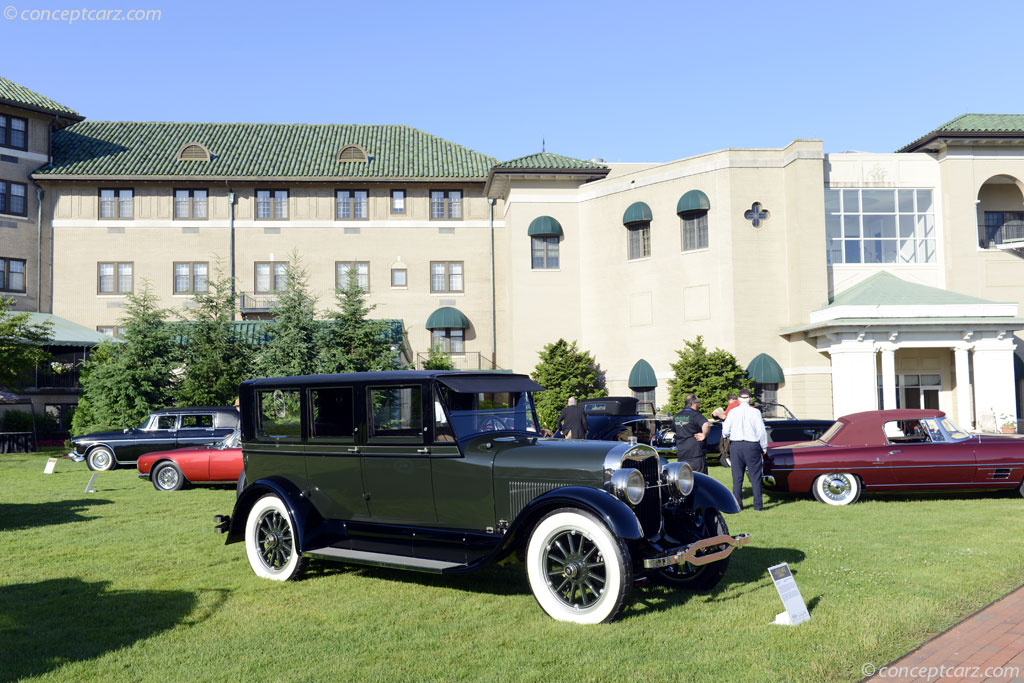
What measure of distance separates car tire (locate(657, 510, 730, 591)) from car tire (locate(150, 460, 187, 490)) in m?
11.8

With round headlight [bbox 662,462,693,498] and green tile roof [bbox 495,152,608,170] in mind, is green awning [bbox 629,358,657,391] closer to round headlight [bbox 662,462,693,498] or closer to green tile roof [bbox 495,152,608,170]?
green tile roof [bbox 495,152,608,170]

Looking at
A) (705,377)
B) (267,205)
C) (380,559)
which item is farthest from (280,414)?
(267,205)

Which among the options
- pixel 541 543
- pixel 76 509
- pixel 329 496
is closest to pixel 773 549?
pixel 541 543

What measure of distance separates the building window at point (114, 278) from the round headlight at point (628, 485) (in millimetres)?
36778

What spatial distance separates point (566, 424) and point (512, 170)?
66.6 ft

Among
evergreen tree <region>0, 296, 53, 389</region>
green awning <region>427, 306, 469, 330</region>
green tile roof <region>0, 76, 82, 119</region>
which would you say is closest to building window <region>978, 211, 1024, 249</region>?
green awning <region>427, 306, 469, 330</region>

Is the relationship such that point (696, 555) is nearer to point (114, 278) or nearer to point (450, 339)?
point (450, 339)

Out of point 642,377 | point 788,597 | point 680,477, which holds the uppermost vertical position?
point 642,377

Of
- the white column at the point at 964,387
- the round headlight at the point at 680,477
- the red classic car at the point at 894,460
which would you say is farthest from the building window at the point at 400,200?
the round headlight at the point at 680,477

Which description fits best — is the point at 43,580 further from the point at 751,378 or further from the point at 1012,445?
the point at 751,378

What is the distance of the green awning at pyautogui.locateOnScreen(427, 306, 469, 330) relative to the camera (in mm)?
37750

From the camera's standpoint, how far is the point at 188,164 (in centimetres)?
3825

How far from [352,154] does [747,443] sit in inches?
1253

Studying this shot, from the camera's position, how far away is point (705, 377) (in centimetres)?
2912
